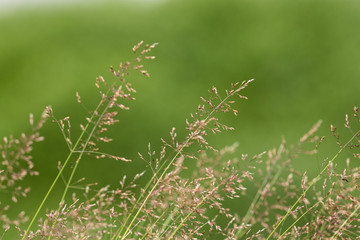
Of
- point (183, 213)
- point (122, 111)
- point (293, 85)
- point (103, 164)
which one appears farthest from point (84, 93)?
point (183, 213)

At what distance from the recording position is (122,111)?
9422mm

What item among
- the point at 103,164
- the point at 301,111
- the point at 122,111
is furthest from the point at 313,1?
the point at 103,164

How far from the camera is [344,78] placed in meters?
9.73

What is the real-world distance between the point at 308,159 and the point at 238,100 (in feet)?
5.81

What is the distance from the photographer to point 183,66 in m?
9.88

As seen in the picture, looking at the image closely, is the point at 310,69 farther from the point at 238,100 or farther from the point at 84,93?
the point at 84,93

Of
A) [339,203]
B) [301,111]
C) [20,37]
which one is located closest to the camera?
[339,203]

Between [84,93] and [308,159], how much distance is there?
4.01 metres

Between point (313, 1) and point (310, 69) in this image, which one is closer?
point (310, 69)

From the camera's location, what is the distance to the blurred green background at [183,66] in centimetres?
892

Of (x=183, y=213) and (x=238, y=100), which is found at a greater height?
(x=183, y=213)

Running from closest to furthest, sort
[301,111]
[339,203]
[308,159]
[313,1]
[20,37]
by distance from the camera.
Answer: [339,203] → [308,159] → [301,111] → [313,1] → [20,37]

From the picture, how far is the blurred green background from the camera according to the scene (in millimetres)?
8922

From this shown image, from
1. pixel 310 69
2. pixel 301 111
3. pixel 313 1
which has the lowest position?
pixel 301 111
